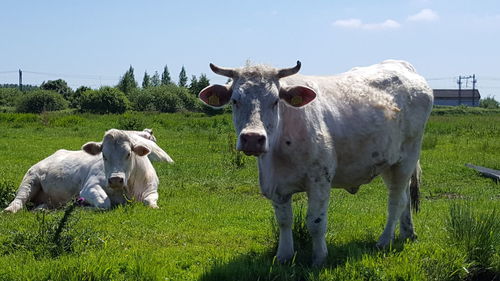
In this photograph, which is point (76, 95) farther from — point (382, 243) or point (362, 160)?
point (362, 160)

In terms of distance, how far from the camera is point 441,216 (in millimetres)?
8492

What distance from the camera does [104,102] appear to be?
218 feet

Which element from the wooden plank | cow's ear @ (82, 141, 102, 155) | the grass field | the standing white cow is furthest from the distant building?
the standing white cow

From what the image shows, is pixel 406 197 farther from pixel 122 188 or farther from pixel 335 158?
pixel 122 188

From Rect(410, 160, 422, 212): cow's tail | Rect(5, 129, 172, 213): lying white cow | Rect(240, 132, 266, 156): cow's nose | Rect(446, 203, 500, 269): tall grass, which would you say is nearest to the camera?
Rect(240, 132, 266, 156): cow's nose

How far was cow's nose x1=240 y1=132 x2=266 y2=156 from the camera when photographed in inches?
195

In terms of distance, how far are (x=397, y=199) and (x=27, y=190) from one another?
680 cm

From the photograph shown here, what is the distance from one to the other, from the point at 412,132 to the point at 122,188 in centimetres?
504

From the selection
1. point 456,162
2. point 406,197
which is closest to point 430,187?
point 456,162

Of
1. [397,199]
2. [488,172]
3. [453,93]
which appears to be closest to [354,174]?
[397,199]

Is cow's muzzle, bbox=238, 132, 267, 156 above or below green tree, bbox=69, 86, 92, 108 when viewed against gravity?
below

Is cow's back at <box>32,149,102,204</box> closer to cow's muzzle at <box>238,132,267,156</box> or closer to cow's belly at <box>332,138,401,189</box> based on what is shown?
cow's belly at <box>332,138,401,189</box>

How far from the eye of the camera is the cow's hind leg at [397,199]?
6.80 meters

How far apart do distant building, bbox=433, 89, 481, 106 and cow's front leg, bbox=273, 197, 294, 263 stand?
11564 cm
